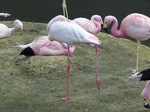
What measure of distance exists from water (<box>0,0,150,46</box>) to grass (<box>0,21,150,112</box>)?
4295 millimetres

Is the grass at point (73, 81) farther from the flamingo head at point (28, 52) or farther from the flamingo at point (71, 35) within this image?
the flamingo at point (71, 35)

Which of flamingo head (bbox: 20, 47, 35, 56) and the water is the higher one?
flamingo head (bbox: 20, 47, 35, 56)

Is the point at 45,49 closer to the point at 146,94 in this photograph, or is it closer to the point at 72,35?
the point at 72,35

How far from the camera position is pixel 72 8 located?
12.2 m

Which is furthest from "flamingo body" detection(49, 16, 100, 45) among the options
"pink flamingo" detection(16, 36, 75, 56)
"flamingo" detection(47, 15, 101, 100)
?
"pink flamingo" detection(16, 36, 75, 56)

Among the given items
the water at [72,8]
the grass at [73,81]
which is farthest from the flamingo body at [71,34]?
the water at [72,8]

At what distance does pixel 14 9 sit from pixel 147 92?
852 cm

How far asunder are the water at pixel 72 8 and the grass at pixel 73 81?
4.29m

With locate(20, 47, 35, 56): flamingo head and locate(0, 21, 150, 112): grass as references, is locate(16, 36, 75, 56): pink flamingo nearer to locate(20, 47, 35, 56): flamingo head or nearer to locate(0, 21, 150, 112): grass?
locate(20, 47, 35, 56): flamingo head

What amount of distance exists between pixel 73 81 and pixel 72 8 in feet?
23.8

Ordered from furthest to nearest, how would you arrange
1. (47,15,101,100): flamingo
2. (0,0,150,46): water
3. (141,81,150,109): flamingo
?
1. (0,0,150,46): water
2. (47,15,101,100): flamingo
3. (141,81,150,109): flamingo

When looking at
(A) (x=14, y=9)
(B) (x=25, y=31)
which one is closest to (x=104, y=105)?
(B) (x=25, y=31)

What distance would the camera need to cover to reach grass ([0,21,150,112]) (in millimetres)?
4242

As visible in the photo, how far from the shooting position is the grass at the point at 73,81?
167 inches
